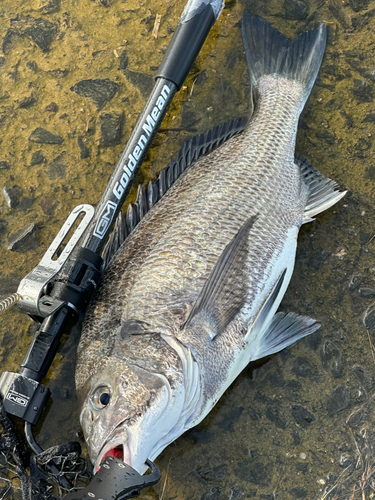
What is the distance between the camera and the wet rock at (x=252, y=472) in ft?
9.48

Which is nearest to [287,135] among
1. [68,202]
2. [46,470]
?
[68,202]

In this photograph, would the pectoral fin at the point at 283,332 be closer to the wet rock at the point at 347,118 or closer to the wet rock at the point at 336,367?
the wet rock at the point at 336,367

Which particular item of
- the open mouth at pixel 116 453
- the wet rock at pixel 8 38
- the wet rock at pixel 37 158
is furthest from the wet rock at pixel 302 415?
the wet rock at pixel 8 38

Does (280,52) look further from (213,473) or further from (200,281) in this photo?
(213,473)

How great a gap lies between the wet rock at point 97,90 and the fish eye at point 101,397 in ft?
7.53

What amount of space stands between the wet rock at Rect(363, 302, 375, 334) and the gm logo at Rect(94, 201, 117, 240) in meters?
1.76

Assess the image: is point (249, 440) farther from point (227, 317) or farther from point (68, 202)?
point (68, 202)

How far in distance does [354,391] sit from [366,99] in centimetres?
218

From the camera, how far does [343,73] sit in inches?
153

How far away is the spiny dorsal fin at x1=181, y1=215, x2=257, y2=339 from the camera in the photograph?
273 cm

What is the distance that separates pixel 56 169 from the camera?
371cm

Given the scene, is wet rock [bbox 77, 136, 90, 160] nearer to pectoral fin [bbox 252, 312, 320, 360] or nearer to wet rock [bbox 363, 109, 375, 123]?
pectoral fin [bbox 252, 312, 320, 360]

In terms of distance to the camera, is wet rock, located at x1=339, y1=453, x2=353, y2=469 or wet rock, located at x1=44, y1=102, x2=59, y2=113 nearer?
wet rock, located at x1=339, y1=453, x2=353, y2=469

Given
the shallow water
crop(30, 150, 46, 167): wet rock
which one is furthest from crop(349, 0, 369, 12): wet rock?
crop(30, 150, 46, 167): wet rock
